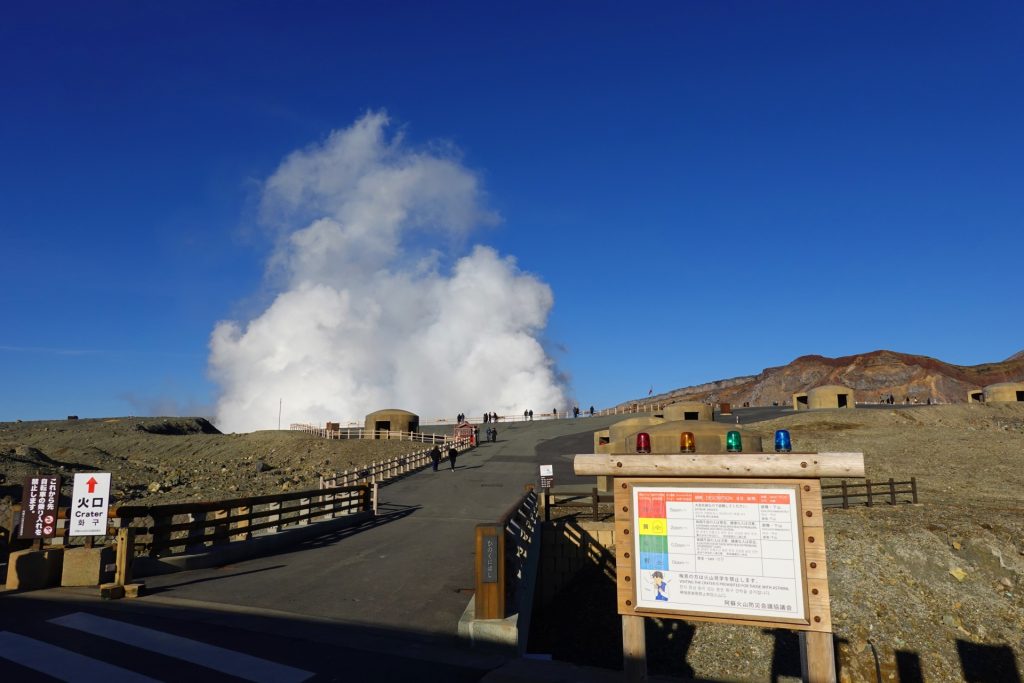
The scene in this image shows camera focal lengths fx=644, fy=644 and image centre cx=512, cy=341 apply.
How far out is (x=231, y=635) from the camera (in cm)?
→ 834

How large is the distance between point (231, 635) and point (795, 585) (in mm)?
6885

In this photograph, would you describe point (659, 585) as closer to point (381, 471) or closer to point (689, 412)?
point (381, 471)

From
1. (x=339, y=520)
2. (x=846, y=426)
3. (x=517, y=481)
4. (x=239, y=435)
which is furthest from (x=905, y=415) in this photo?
(x=239, y=435)

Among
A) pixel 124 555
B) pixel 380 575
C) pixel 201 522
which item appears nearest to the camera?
pixel 124 555

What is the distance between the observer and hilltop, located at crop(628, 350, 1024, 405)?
122312 mm

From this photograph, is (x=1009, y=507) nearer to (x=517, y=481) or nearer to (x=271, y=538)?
(x=517, y=481)

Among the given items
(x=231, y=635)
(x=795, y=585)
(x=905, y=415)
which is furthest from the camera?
(x=905, y=415)

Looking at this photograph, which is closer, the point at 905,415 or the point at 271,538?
the point at 271,538

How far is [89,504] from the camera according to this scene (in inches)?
451

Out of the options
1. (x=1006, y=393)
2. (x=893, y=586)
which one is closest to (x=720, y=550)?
(x=893, y=586)

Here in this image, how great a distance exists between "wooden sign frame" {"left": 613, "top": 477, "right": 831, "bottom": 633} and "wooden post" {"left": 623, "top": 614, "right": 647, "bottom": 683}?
12 cm

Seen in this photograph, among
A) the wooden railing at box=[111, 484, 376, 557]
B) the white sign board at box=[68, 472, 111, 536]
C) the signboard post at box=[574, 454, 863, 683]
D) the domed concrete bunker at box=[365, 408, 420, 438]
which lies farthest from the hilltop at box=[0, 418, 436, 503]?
the signboard post at box=[574, 454, 863, 683]

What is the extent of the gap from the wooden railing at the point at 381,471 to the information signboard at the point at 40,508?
1055 cm

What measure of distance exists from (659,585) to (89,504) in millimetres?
10399
